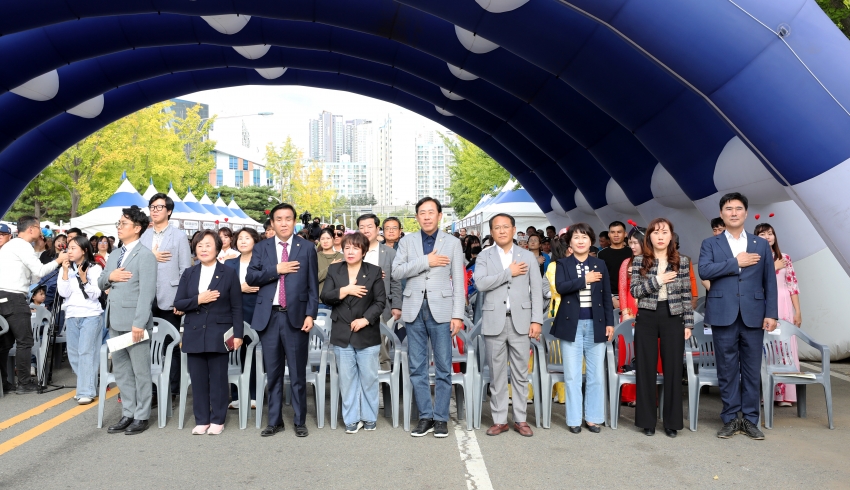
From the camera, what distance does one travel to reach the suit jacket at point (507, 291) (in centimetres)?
595

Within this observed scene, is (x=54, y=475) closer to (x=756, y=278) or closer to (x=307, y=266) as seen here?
(x=307, y=266)

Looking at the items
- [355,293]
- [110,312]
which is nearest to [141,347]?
[110,312]

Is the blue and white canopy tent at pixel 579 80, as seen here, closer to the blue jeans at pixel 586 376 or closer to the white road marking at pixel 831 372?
the white road marking at pixel 831 372

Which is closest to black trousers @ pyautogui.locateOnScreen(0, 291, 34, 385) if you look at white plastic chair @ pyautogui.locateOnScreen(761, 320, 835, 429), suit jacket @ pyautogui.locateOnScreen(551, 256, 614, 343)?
suit jacket @ pyautogui.locateOnScreen(551, 256, 614, 343)

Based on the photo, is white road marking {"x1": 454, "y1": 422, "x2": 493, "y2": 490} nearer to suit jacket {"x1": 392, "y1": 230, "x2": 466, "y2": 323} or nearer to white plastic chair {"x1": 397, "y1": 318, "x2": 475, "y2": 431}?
white plastic chair {"x1": 397, "y1": 318, "x2": 475, "y2": 431}

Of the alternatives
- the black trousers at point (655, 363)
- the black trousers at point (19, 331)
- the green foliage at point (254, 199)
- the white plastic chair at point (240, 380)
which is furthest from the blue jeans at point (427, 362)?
the green foliage at point (254, 199)

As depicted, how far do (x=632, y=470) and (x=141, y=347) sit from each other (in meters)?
4.12

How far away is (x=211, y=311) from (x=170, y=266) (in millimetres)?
1238

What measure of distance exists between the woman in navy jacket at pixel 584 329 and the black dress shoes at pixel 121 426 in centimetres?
379

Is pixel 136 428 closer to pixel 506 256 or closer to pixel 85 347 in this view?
→ pixel 85 347

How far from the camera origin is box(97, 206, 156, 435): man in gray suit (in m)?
6.07

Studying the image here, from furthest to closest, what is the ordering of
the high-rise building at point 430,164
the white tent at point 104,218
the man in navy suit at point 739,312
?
the high-rise building at point 430,164 < the white tent at point 104,218 < the man in navy suit at point 739,312

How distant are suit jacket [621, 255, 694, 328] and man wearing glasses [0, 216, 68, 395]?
5842mm

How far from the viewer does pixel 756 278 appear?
19.3 feet
